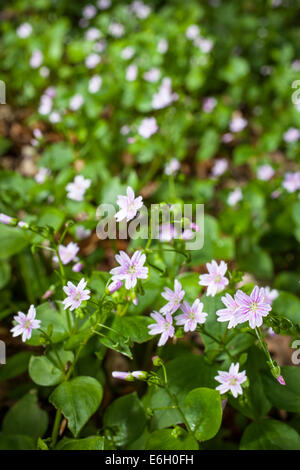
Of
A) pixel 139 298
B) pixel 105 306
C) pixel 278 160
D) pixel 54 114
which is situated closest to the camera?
pixel 105 306

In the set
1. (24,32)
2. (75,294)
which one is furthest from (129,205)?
(24,32)

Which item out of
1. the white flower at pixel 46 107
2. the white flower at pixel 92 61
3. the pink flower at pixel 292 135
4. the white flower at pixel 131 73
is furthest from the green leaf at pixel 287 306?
the white flower at pixel 92 61

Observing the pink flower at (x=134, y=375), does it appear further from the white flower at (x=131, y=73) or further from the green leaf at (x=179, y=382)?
the white flower at (x=131, y=73)

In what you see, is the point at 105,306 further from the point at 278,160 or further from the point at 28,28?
the point at 28,28

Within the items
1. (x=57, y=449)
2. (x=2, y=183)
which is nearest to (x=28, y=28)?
(x=2, y=183)

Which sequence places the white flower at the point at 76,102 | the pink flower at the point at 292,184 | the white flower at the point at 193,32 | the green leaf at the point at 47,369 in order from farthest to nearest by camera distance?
the white flower at the point at 193,32
the white flower at the point at 76,102
the pink flower at the point at 292,184
the green leaf at the point at 47,369

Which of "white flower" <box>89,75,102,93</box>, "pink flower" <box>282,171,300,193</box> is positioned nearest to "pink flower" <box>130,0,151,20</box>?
"white flower" <box>89,75,102,93</box>
